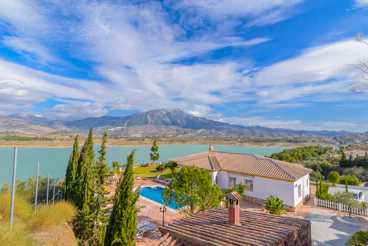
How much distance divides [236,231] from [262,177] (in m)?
10.4

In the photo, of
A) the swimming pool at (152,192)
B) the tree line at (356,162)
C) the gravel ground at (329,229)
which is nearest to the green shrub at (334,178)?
the gravel ground at (329,229)

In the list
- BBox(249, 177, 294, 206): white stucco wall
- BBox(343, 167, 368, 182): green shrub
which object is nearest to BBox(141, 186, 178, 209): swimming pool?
BBox(249, 177, 294, 206): white stucco wall

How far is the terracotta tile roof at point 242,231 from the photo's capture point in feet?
16.4

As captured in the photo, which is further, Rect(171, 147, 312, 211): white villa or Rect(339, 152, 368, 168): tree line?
Rect(339, 152, 368, 168): tree line

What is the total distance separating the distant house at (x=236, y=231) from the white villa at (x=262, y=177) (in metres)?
8.28

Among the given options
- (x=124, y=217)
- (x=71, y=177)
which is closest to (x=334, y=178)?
(x=124, y=217)

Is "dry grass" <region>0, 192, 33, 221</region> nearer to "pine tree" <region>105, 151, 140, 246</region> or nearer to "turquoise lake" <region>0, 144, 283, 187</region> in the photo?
"pine tree" <region>105, 151, 140, 246</region>

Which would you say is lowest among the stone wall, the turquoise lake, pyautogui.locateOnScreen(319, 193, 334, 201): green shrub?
the turquoise lake

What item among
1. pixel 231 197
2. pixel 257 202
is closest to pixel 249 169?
pixel 257 202

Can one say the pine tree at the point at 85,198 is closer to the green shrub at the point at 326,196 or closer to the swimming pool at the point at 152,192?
the swimming pool at the point at 152,192

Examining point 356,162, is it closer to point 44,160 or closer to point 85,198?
point 85,198

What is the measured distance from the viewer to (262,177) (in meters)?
14.8

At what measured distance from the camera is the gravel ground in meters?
9.26

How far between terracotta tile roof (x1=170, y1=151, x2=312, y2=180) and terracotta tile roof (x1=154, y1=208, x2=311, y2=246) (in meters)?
8.56
